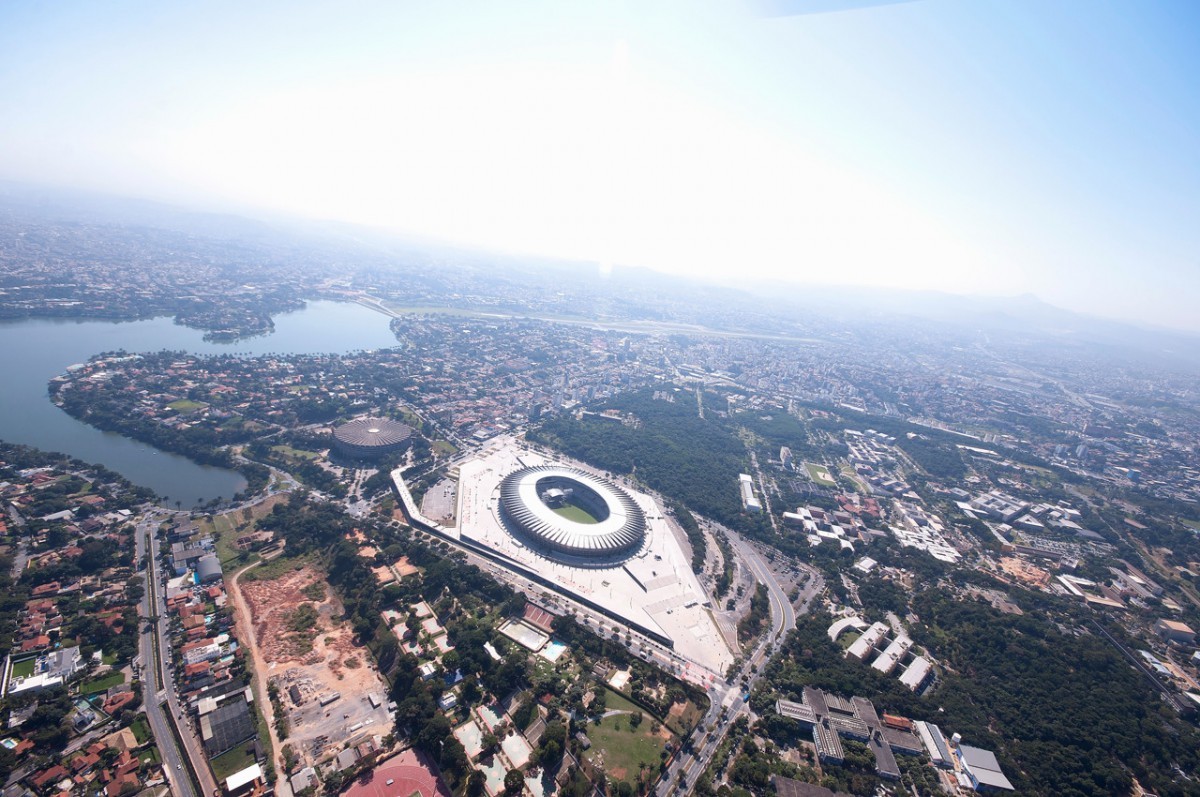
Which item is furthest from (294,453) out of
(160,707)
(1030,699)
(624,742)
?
(1030,699)

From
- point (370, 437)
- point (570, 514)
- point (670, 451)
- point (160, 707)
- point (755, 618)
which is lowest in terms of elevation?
point (160, 707)

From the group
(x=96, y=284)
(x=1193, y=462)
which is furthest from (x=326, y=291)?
(x=1193, y=462)

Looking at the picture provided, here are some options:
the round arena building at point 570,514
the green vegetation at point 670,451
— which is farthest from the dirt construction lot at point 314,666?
the green vegetation at point 670,451

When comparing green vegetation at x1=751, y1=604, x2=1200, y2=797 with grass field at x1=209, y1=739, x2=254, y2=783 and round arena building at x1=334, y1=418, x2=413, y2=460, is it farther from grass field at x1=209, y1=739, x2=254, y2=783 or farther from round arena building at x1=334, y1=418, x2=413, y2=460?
round arena building at x1=334, y1=418, x2=413, y2=460

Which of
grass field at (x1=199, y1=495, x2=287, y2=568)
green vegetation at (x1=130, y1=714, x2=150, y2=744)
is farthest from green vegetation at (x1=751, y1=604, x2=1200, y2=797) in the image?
grass field at (x1=199, y1=495, x2=287, y2=568)

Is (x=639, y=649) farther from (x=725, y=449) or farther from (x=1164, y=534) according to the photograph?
(x=1164, y=534)

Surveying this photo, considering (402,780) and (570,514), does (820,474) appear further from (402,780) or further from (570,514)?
(402,780)

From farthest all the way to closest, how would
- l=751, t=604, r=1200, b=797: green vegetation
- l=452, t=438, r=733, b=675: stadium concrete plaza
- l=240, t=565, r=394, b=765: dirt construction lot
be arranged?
l=452, t=438, r=733, b=675: stadium concrete plaza → l=751, t=604, r=1200, b=797: green vegetation → l=240, t=565, r=394, b=765: dirt construction lot
